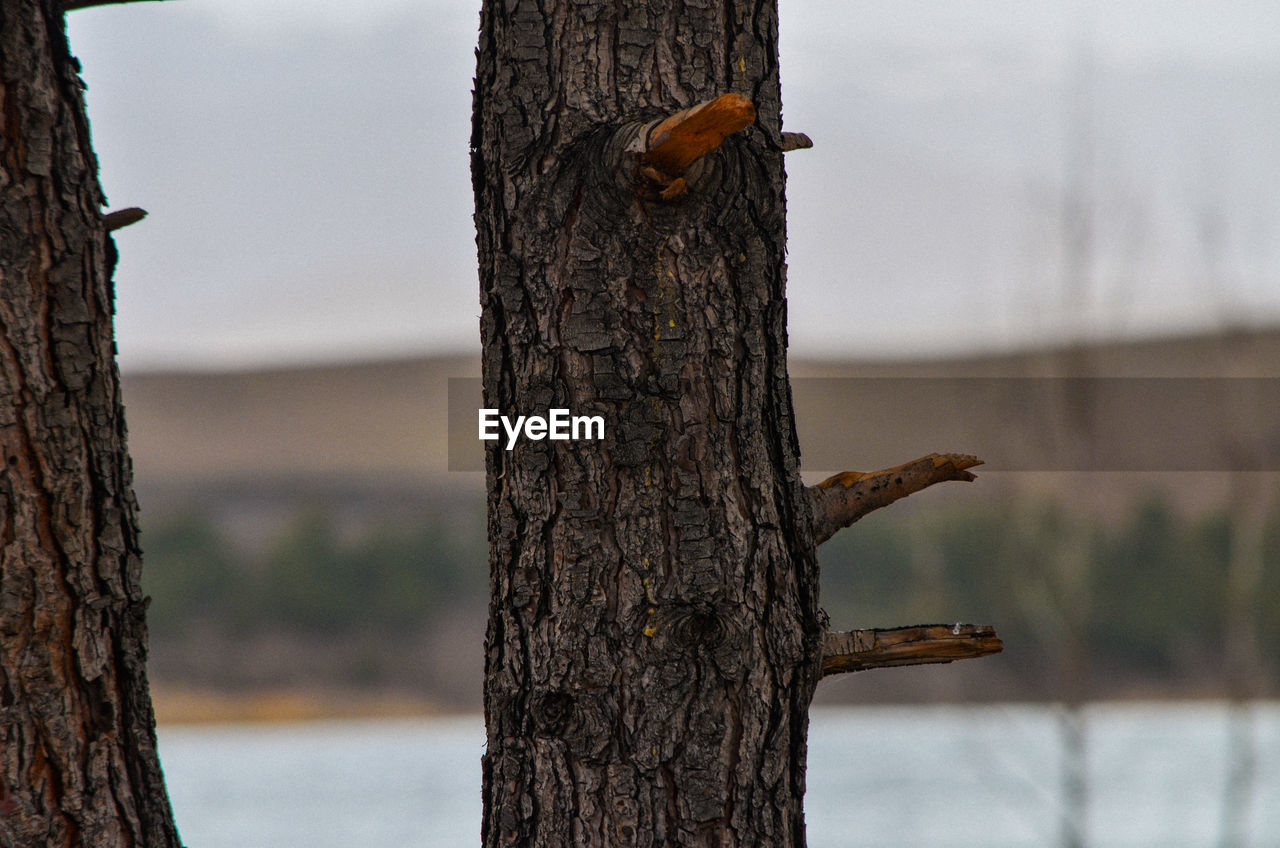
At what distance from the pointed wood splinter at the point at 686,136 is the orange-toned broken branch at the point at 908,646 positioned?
75 cm

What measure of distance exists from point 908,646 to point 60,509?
135 centimetres

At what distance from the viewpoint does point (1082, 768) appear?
5.87 m

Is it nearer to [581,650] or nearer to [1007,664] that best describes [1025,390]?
[581,650]

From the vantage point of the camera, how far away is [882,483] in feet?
6.33

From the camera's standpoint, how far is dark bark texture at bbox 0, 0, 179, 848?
5.90 ft

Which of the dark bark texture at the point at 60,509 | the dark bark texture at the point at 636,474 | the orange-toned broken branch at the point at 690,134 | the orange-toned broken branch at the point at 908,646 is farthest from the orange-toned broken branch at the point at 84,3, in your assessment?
the orange-toned broken branch at the point at 908,646

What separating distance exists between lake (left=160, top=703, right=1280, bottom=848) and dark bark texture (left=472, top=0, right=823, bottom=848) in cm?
473

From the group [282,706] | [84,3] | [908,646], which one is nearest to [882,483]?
[908,646]

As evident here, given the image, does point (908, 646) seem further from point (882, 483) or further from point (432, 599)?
point (432, 599)

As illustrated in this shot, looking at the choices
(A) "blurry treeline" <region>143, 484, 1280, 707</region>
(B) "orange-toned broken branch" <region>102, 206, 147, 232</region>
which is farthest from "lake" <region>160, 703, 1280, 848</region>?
(B) "orange-toned broken branch" <region>102, 206, 147, 232</region>

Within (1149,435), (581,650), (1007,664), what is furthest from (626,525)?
(1149,435)

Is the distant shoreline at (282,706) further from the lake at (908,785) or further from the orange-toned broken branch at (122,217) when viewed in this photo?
the orange-toned broken branch at (122,217)

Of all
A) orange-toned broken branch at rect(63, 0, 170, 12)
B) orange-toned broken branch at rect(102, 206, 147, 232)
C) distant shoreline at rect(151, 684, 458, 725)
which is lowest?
distant shoreline at rect(151, 684, 458, 725)

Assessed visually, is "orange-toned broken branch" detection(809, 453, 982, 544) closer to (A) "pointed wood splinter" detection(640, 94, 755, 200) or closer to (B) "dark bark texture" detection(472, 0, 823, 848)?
(B) "dark bark texture" detection(472, 0, 823, 848)
